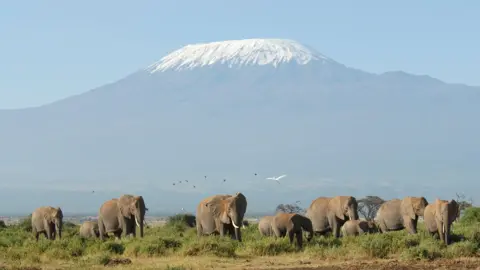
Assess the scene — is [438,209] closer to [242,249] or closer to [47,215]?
[242,249]

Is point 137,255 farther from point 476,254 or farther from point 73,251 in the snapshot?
point 476,254

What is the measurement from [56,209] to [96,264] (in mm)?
12514

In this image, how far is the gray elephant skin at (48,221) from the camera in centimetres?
4044

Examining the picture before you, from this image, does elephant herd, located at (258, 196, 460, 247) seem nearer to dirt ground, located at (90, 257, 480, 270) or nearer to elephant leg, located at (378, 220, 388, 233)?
elephant leg, located at (378, 220, 388, 233)

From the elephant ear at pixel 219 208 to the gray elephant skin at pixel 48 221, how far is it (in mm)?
7216

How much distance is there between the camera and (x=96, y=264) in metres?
28.8

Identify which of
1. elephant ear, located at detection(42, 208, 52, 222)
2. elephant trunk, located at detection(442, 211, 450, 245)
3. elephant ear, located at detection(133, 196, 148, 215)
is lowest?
elephant trunk, located at detection(442, 211, 450, 245)

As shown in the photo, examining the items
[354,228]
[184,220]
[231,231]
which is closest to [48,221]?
[231,231]

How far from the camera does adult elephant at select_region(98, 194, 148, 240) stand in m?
39.4

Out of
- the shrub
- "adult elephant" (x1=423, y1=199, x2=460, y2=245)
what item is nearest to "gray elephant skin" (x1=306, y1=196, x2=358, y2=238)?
"adult elephant" (x1=423, y1=199, x2=460, y2=245)

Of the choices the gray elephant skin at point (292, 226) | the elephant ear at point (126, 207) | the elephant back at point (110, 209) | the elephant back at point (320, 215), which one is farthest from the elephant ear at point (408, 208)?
the elephant back at point (110, 209)

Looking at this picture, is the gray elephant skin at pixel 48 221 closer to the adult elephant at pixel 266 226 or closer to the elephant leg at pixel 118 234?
the elephant leg at pixel 118 234

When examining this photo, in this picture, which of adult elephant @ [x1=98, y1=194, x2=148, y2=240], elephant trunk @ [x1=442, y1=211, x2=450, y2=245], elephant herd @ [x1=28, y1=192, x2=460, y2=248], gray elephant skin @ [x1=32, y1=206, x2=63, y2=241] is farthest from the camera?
gray elephant skin @ [x1=32, y1=206, x2=63, y2=241]

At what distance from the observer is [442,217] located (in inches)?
1287
